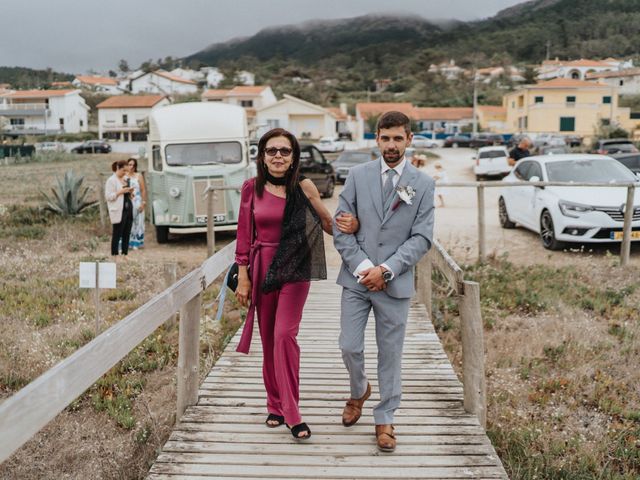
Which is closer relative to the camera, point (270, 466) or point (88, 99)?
point (270, 466)

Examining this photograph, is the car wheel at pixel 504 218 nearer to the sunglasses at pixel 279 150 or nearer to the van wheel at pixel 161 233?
the van wheel at pixel 161 233

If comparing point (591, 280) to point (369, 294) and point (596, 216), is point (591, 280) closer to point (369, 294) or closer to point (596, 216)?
point (596, 216)

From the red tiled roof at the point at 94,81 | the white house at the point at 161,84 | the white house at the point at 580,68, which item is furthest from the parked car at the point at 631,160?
the red tiled roof at the point at 94,81

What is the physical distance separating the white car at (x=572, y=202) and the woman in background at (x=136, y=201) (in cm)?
659

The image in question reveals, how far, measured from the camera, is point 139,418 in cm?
556

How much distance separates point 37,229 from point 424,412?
473 inches

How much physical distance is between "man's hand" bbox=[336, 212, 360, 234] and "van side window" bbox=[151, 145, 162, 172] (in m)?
10.7

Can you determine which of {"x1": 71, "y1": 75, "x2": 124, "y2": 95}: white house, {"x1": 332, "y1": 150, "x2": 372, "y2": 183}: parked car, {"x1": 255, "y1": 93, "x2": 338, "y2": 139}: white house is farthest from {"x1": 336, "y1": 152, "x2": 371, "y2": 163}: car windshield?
{"x1": 71, "y1": 75, "x2": 124, "y2": 95}: white house

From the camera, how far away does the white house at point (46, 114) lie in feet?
302

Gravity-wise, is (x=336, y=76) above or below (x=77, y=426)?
above

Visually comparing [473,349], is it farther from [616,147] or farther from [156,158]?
[616,147]

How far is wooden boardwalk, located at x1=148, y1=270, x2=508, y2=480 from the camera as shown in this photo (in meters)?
3.88

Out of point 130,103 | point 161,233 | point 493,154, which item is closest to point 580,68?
point 130,103

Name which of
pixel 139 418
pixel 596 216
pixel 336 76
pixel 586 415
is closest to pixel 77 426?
pixel 139 418
